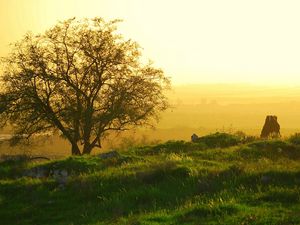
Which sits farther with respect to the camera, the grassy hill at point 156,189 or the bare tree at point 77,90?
the bare tree at point 77,90

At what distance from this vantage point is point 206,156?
84.9 ft

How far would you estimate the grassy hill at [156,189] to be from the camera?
14.1 meters

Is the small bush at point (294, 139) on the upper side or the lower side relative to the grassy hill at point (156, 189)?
upper

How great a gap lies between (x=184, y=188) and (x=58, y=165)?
8.54 metres

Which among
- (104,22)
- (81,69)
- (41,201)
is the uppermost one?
(104,22)

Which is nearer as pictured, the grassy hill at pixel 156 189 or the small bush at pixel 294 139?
the grassy hill at pixel 156 189

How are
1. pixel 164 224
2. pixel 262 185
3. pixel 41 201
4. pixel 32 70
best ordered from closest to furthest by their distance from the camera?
pixel 164 224 < pixel 262 185 < pixel 41 201 < pixel 32 70

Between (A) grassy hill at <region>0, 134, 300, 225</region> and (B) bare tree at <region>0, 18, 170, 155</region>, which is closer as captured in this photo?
(A) grassy hill at <region>0, 134, 300, 225</region>

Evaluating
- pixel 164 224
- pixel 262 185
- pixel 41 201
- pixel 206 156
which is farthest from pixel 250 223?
pixel 206 156

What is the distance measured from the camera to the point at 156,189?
18172 mm

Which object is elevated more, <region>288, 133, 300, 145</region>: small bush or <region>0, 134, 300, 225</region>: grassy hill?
<region>288, 133, 300, 145</region>: small bush

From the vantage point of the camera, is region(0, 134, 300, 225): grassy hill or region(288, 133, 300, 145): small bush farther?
region(288, 133, 300, 145): small bush

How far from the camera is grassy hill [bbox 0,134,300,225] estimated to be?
1411 cm

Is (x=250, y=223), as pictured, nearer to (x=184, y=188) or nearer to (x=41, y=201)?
(x=184, y=188)
